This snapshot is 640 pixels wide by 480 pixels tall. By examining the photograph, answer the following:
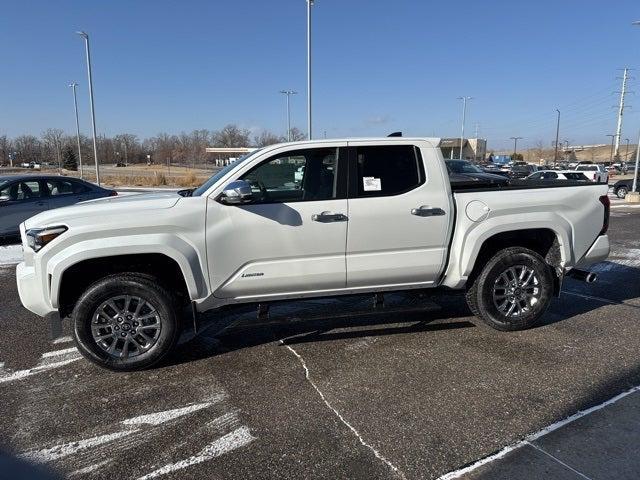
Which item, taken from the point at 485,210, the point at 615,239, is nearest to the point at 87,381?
the point at 485,210

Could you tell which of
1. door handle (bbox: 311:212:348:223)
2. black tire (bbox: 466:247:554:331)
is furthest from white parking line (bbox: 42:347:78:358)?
black tire (bbox: 466:247:554:331)

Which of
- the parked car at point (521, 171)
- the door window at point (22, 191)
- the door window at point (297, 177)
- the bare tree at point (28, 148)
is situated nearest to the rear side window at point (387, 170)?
the door window at point (297, 177)

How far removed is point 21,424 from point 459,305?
4.58 metres

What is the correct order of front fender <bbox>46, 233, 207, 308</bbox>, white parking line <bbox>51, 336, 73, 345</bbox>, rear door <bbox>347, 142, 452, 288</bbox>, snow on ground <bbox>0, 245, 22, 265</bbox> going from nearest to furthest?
front fender <bbox>46, 233, 207, 308</bbox>
rear door <bbox>347, 142, 452, 288</bbox>
white parking line <bbox>51, 336, 73, 345</bbox>
snow on ground <bbox>0, 245, 22, 265</bbox>

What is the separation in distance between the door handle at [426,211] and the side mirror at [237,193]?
1.50 meters

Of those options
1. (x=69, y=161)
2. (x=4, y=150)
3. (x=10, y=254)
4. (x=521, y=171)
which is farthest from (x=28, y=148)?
(x=10, y=254)

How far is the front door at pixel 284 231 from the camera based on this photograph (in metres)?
4.19

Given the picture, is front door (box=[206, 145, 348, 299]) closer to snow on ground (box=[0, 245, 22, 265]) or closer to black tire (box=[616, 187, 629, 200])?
snow on ground (box=[0, 245, 22, 265])

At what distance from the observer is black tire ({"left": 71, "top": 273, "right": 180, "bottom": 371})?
4.02m

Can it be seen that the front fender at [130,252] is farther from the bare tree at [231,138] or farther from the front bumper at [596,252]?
the bare tree at [231,138]

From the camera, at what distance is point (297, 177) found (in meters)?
4.58

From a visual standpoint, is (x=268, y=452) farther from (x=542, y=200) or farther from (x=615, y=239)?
(x=615, y=239)

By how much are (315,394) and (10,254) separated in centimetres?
831

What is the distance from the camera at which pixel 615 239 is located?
1096cm
